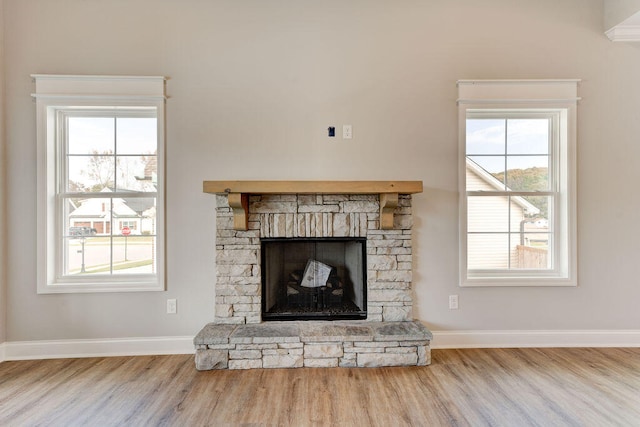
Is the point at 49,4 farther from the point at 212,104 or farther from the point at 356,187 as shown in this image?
the point at 356,187

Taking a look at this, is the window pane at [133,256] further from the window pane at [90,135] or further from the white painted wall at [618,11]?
the white painted wall at [618,11]

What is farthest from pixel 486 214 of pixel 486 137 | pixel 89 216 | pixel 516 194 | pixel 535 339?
pixel 89 216

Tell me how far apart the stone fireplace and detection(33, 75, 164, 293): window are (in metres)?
0.64

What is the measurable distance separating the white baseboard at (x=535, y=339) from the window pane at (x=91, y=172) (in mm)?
3005

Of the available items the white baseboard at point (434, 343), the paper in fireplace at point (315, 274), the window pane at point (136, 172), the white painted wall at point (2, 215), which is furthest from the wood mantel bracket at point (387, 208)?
the white painted wall at point (2, 215)

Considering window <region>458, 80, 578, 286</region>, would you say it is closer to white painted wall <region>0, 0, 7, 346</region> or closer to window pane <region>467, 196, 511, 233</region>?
window pane <region>467, 196, 511, 233</region>

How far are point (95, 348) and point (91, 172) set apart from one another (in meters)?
1.42

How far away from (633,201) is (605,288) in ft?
2.49

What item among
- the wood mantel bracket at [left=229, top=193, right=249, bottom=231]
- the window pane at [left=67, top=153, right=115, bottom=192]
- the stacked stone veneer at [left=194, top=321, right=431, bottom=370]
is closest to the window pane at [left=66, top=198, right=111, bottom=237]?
the window pane at [left=67, top=153, right=115, bottom=192]

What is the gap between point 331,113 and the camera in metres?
2.68

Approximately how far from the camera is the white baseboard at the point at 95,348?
2561 millimetres

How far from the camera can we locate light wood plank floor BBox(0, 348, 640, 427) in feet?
5.93

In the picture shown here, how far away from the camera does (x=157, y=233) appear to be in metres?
2.64

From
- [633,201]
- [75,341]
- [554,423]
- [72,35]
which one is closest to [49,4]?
[72,35]
